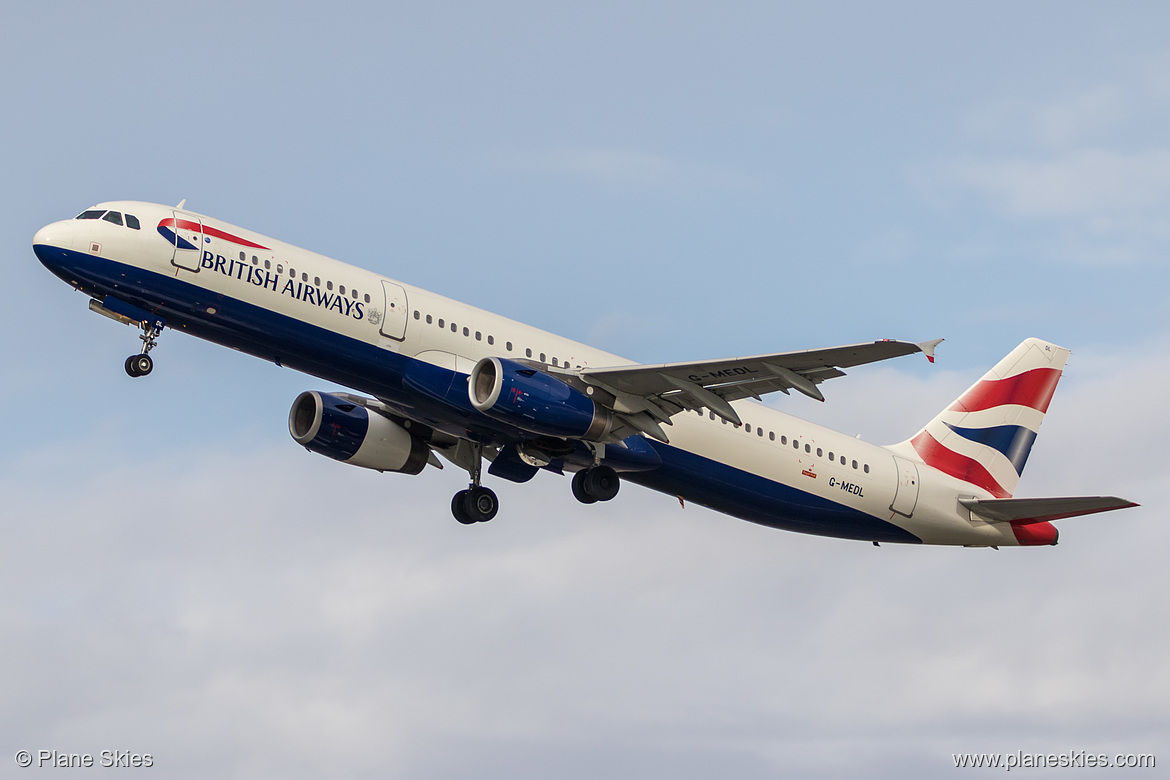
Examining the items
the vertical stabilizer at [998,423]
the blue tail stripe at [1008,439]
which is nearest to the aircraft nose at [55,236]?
the vertical stabilizer at [998,423]

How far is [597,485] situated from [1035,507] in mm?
13094

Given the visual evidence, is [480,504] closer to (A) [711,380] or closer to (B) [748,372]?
(A) [711,380]

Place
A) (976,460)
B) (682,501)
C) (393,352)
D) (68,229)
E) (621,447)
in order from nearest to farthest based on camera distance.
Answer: (68,229) → (393,352) → (621,447) → (682,501) → (976,460)

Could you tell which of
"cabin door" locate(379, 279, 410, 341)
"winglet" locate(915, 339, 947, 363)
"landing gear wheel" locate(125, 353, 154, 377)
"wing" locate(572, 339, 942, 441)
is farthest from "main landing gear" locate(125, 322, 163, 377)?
"winglet" locate(915, 339, 947, 363)

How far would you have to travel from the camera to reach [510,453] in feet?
123

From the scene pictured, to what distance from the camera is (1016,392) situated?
145ft

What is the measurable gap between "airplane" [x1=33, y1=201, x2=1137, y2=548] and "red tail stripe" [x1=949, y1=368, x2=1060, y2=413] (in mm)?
1473

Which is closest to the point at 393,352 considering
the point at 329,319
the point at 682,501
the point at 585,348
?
the point at 329,319

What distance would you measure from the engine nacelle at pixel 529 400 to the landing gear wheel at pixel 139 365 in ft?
24.7

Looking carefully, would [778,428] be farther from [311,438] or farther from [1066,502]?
[311,438]

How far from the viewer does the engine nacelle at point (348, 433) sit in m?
38.8

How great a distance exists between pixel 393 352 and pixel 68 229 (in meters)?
7.85

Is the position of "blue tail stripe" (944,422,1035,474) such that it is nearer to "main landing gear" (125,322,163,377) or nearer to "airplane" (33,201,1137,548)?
"airplane" (33,201,1137,548)

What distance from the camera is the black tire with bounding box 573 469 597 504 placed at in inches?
1405
